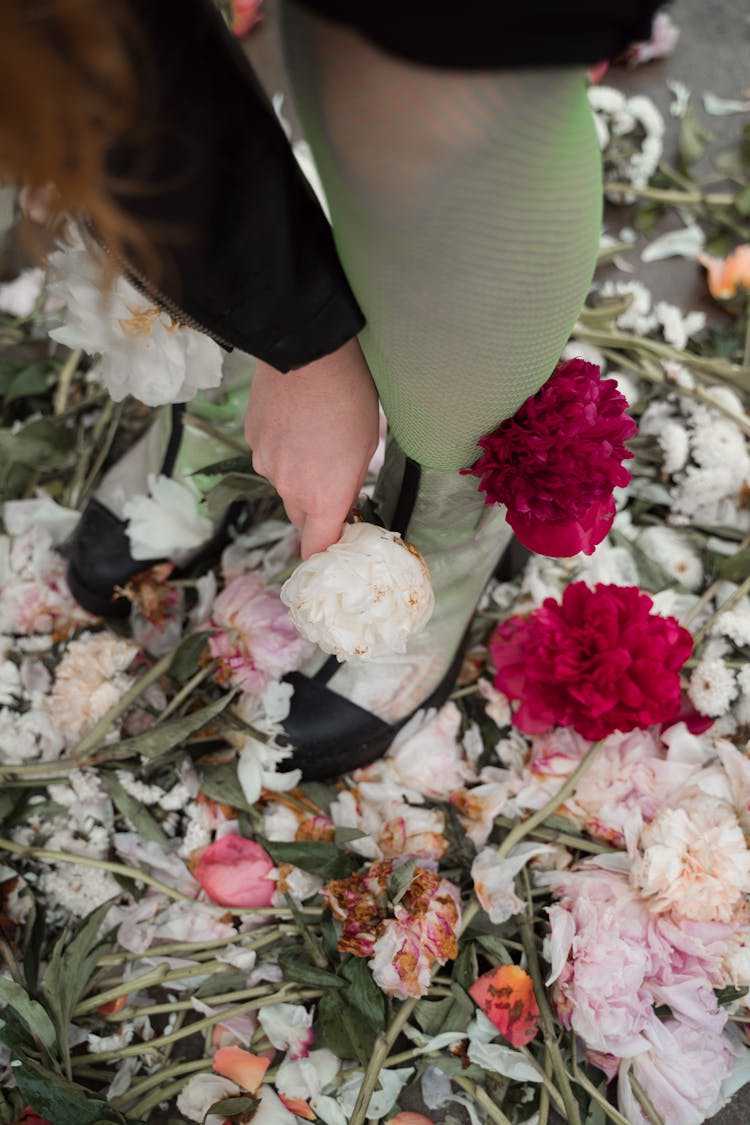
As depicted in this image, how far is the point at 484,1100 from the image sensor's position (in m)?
0.67

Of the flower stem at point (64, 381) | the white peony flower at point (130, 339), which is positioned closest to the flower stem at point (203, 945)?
the white peony flower at point (130, 339)

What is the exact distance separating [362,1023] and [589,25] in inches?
26.2

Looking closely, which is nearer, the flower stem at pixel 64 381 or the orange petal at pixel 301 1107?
the orange petal at pixel 301 1107

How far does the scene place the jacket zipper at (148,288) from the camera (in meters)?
0.52

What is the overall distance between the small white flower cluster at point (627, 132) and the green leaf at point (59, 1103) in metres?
1.19

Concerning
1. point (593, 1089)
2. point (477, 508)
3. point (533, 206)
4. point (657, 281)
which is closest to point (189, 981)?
point (593, 1089)

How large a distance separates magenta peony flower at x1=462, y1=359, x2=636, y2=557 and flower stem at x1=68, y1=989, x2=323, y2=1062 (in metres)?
0.43

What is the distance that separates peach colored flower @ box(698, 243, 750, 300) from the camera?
1100 mm

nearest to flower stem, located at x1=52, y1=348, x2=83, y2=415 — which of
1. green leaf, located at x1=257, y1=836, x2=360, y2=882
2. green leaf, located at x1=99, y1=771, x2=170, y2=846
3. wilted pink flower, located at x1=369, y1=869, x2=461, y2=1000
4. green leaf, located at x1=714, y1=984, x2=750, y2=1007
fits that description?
green leaf, located at x1=99, y1=771, x2=170, y2=846

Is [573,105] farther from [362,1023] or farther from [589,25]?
[362,1023]

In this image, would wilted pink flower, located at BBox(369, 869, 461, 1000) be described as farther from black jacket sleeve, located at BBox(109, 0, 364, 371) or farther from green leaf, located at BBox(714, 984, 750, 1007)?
black jacket sleeve, located at BBox(109, 0, 364, 371)

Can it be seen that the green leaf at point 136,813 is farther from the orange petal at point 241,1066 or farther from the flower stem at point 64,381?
the flower stem at point 64,381

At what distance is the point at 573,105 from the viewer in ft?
1.38

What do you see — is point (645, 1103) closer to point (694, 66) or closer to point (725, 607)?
point (725, 607)
